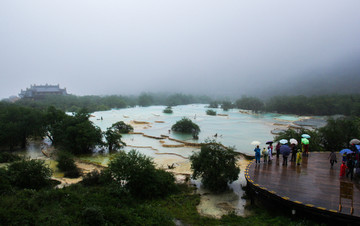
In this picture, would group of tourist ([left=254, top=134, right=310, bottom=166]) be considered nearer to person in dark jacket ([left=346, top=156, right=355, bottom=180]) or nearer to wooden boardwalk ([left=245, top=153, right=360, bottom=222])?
wooden boardwalk ([left=245, top=153, right=360, bottom=222])

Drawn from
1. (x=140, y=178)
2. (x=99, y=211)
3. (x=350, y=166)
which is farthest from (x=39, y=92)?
(x=350, y=166)

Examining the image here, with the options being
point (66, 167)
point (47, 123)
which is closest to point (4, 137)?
point (47, 123)

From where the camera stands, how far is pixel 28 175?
14078 millimetres

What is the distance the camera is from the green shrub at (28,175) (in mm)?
13891

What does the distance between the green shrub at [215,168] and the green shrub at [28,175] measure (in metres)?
10.2

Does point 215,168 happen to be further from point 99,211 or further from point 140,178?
point 99,211

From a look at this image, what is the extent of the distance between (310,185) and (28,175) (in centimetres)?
1667

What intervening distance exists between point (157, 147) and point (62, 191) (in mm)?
21779

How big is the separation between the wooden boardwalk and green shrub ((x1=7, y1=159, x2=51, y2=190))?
43.4 ft

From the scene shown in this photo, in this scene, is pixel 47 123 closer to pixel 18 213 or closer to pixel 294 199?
pixel 18 213

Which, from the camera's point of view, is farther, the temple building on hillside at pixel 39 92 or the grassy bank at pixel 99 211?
the temple building on hillside at pixel 39 92

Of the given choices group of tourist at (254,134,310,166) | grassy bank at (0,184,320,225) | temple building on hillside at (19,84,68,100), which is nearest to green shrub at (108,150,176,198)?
grassy bank at (0,184,320,225)

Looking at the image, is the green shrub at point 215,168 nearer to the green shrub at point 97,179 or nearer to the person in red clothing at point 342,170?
the person in red clothing at point 342,170

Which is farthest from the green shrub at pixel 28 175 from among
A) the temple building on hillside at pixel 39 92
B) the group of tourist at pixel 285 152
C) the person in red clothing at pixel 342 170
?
the temple building on hillside at pixel 39 92
